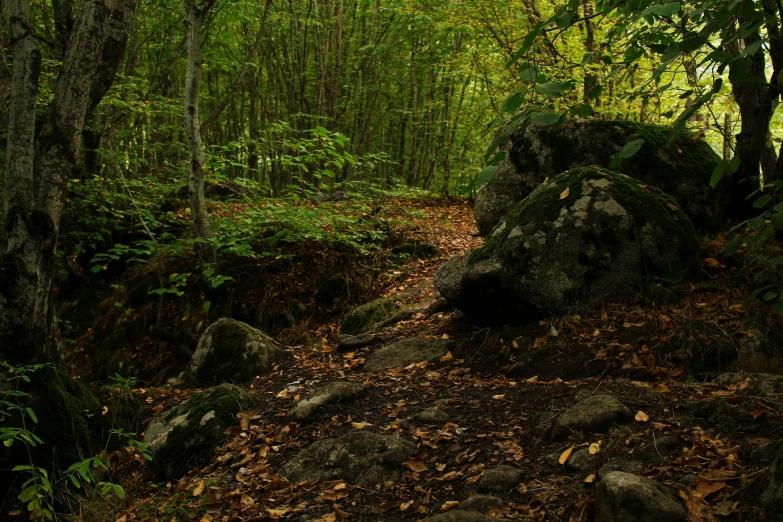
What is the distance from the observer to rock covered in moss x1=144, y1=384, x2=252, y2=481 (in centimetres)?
488

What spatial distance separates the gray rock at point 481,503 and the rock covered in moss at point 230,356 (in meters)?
3.76

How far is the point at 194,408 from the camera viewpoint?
5320 mm

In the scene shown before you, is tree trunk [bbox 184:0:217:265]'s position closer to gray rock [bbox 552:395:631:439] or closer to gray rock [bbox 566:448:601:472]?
gray rock [bbox 552:395:631:439]

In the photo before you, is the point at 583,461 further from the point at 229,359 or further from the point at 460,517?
the point at 229,359

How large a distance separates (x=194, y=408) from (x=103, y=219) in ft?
16.4

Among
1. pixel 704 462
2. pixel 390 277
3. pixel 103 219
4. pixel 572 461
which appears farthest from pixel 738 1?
pixel 103 219

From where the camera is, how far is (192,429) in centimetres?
509

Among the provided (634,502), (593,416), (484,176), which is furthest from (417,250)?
(484,176)

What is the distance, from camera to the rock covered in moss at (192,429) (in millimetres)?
4883

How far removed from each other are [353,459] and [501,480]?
1.18m

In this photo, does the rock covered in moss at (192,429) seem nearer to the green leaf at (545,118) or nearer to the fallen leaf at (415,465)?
the fallen leaf at (415,465)

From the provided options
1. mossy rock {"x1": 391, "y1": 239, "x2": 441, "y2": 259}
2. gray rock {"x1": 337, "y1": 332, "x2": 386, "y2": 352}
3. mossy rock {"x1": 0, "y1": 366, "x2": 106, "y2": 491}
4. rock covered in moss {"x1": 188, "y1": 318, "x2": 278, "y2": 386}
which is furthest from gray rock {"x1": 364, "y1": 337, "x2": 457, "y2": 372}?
mossy rock {"x1": 391, "y1": 239, "x2": 441, "y2": 259}

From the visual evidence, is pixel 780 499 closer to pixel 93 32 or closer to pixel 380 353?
pixel 380 353

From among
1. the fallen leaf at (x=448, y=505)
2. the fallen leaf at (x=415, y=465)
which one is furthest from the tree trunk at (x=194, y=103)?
the fallen leaf at (x=448, y=505)
